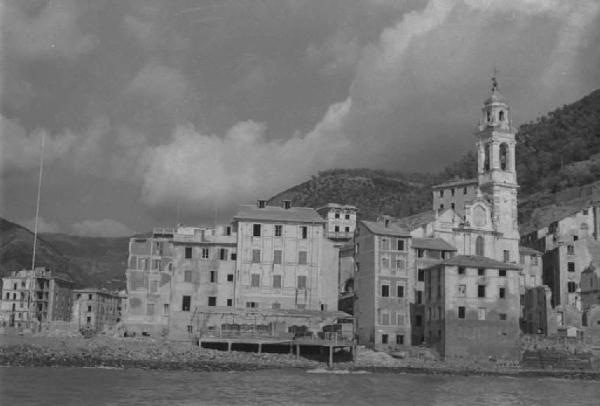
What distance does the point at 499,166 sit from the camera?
307 ft

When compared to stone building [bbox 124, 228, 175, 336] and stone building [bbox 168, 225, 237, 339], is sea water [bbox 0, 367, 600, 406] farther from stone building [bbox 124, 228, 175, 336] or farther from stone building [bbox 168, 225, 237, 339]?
stone building [bbox 124, 228, 175, 336]

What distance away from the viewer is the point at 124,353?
67.2m

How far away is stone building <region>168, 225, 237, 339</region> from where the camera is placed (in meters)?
75.9

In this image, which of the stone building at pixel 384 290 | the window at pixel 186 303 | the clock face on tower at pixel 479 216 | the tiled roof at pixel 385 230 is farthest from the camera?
the clock face on tower at pixel 479 216

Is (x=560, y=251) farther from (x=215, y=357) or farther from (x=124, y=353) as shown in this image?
(x=124, y=353)

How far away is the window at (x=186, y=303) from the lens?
249ft

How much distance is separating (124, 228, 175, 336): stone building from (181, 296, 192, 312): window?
54.1 inches

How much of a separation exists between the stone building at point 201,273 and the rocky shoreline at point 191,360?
5.57 meters

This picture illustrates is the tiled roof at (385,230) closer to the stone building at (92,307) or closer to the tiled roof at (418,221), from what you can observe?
the tiled roof at (418,221)

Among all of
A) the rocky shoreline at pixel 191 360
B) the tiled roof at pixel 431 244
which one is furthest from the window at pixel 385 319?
the tiled roof at pixel 431 244

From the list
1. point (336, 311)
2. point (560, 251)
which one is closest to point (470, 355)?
point (336, 311)

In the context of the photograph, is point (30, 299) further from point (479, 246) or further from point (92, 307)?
point (479, 246)

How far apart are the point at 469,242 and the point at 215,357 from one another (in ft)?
109

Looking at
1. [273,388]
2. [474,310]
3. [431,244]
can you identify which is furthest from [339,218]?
[273,388]
